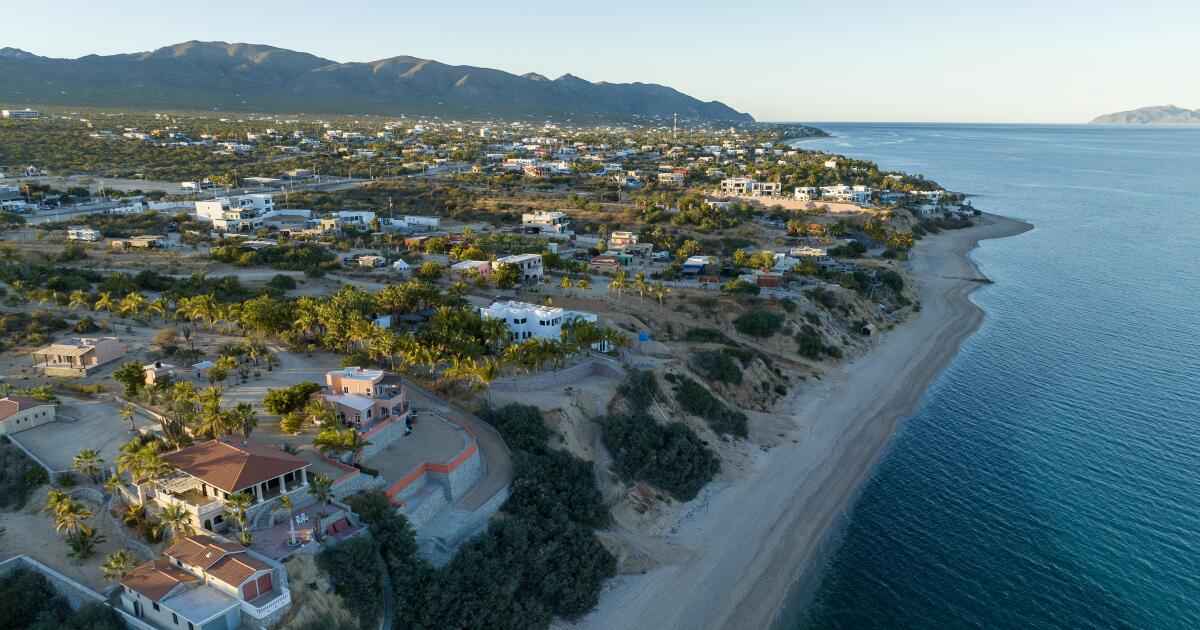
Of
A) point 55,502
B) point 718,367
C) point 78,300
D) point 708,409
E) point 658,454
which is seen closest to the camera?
point 55,502

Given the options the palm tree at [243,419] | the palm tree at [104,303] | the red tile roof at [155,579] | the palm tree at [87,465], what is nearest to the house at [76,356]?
the palm tree at [104,303]

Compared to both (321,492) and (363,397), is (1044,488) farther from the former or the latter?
(321,492)

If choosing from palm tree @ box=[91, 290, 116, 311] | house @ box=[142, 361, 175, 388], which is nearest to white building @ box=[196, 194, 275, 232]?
palm tree @ box=[91, 290, 116, 311]

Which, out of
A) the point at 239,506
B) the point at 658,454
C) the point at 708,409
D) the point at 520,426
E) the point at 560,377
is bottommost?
the point at 658,454

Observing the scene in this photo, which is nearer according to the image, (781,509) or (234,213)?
(781,509)

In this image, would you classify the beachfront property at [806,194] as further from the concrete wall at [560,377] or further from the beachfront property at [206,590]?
the beachfront property at [206,590]

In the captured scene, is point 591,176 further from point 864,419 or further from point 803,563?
point 803,563

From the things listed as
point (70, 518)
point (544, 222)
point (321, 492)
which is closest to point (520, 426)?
point (321, 492)
